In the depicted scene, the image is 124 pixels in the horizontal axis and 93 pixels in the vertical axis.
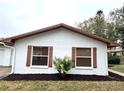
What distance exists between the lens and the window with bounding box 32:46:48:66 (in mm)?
14898

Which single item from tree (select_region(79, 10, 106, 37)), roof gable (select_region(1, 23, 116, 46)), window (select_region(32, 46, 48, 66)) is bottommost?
window (select_region(32, 46, 48, 66))

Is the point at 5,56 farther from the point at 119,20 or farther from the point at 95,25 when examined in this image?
the point at 119,20

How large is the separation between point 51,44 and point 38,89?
248 inches

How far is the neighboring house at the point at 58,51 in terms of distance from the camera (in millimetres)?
14727

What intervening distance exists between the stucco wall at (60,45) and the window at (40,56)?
43cm

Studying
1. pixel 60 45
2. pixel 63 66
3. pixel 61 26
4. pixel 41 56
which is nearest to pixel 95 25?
pixel 61 26

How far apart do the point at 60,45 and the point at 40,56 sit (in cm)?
191

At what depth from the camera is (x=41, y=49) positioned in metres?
15.1

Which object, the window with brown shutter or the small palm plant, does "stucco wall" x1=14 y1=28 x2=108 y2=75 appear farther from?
the small palm plant

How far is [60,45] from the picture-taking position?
49.1ft

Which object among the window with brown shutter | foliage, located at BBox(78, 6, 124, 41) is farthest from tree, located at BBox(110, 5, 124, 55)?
the window with brown shutter

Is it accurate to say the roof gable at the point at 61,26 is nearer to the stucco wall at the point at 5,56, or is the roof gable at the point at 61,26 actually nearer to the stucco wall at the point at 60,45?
the stucco wall at the point at 60,45

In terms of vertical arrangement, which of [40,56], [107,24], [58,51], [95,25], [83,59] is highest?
[107,24]

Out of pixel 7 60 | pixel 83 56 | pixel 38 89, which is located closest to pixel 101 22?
pixel 7 60
